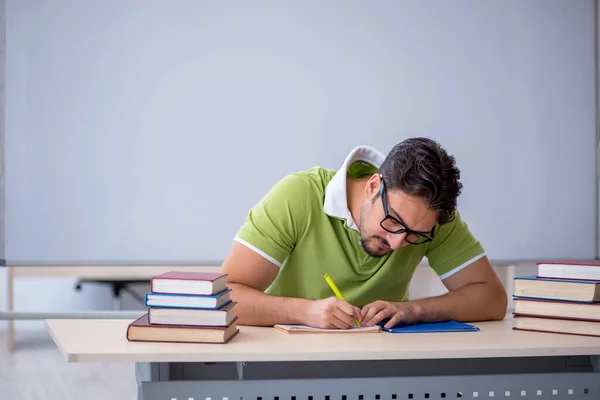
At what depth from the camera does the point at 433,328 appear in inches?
68.1

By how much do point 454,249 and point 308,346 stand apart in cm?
70

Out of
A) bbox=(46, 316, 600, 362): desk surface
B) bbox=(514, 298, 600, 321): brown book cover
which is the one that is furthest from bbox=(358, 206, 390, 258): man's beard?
bbox=(514, 298, 600, 321): brown book cover

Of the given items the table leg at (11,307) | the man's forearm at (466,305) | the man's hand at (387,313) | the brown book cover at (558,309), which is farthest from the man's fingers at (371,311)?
the table leg at (11,307)

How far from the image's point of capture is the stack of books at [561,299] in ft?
5.55

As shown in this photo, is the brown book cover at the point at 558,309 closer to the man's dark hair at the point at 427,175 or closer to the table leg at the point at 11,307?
the man's dark hair at the point at 427,175

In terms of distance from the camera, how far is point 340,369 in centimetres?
172

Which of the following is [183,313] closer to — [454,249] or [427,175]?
→ [427,175]

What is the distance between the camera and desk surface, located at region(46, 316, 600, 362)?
139 cm

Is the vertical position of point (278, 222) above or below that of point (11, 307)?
above

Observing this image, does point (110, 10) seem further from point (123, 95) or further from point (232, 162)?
point (232, 162)

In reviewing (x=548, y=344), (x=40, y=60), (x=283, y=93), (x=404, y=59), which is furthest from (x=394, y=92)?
(x=548, y=344)

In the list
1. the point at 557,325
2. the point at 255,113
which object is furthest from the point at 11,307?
the point at 557,325

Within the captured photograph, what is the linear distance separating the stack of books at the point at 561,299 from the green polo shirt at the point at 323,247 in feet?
0.89

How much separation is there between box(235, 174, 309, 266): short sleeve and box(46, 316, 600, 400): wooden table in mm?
218
